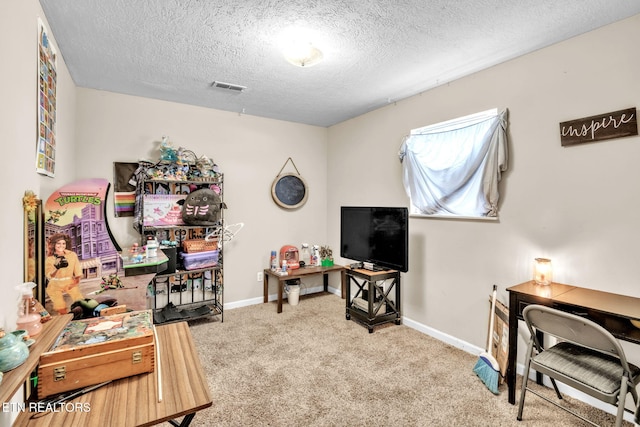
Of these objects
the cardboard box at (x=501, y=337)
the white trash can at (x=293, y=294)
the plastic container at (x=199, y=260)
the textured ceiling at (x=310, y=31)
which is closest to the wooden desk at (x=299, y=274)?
the white trash can at (x=293, y=294)

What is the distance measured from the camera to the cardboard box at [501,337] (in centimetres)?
213

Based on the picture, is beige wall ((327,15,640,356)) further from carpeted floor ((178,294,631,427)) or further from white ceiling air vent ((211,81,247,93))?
white ceiling air vent ((211,81,247,93))

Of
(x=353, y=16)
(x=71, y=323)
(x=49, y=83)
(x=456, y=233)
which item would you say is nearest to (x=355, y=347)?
(x=456, y=233)

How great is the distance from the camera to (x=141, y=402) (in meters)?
0.96

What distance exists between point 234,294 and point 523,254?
312 centimetres

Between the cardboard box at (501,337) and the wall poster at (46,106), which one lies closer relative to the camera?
the wall poster at (46,106)

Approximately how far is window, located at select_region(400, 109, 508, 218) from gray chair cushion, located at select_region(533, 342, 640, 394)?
1072 millimetres

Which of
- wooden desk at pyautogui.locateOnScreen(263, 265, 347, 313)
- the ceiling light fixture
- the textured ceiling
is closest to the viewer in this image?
the textured ceiling

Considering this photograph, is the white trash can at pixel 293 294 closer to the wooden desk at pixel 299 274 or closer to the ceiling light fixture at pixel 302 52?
the wooden desk at pixel 299 274

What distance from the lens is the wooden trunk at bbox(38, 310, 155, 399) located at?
983mm

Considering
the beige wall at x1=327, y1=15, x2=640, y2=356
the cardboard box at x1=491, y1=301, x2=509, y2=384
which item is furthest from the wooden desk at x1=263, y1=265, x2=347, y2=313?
the cardboard box at x1=491, y1=301, x2=509, y2=384

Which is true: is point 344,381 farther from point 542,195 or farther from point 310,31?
point 310,31

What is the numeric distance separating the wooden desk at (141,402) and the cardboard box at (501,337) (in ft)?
6.67

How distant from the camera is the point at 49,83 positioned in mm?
1827
